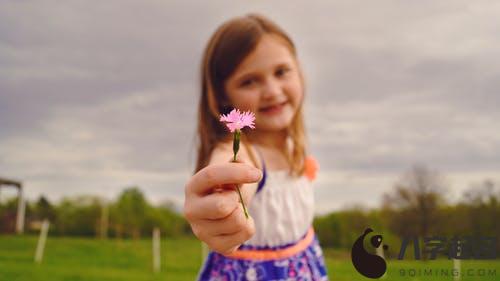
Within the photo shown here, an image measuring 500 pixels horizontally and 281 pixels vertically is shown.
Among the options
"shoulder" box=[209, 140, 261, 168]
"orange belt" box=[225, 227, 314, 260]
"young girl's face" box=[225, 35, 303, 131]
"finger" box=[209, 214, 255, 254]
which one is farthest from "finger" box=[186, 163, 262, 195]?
"young girl's face" box=[225, 35, 303, 131]

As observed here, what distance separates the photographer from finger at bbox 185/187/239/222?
1374 millimetres

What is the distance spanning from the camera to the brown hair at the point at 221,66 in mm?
2805

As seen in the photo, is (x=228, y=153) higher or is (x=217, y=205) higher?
(x=228, y=153)

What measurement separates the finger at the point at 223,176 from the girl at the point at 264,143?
94 centimetres

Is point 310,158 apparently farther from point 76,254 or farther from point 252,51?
point 76,254

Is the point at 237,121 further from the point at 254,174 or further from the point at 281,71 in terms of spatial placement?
the point at 281,71

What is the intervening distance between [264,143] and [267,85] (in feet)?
1.29

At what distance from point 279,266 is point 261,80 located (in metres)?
0.96

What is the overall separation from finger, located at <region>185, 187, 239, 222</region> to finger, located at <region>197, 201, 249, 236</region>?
0.9 inches

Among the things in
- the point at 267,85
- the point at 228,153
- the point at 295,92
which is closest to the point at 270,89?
the point at 267,85

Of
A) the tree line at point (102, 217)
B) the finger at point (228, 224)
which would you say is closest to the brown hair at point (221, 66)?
the finger at point (228, 224)

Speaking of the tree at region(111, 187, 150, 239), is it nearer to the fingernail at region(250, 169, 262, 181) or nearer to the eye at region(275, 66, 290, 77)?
the eye at region(275, 66, 290, 77)

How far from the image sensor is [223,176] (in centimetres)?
128

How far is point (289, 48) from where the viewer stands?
124 inches
